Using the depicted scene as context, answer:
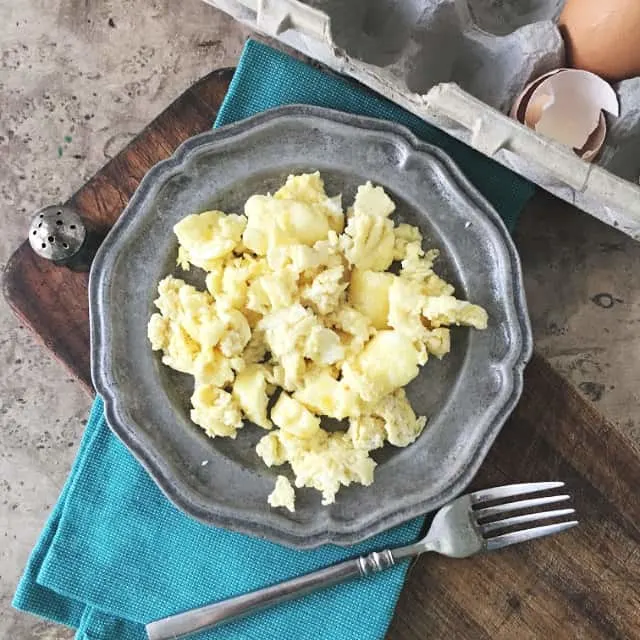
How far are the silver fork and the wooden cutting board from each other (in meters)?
0.03

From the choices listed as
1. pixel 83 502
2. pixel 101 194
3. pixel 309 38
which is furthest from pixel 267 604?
pixel 309 38

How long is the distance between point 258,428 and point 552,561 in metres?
0.39

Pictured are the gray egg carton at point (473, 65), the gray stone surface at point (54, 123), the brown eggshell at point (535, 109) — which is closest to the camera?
the gray egg carton at point (473, 65)

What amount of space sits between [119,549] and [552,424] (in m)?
0.55

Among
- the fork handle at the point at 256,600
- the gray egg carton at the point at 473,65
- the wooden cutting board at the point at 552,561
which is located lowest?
the fork handle at the point at 256,600

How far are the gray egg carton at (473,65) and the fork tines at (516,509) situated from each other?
322 millimetres

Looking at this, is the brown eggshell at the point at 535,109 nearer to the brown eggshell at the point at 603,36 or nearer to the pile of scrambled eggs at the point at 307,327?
the brown eggshell at the point at 603,36

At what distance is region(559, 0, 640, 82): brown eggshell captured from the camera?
33.4 inches

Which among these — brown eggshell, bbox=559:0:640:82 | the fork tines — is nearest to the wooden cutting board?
the fork tines

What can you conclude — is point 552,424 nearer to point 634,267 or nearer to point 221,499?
point 634,267

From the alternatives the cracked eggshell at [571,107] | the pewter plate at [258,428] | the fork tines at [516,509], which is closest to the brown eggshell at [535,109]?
the cracked eggshell at [571,107]

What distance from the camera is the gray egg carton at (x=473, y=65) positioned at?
0.79 m

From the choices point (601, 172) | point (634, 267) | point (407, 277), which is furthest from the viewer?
point (634, 267)

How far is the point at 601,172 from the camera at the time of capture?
786 millimetres
